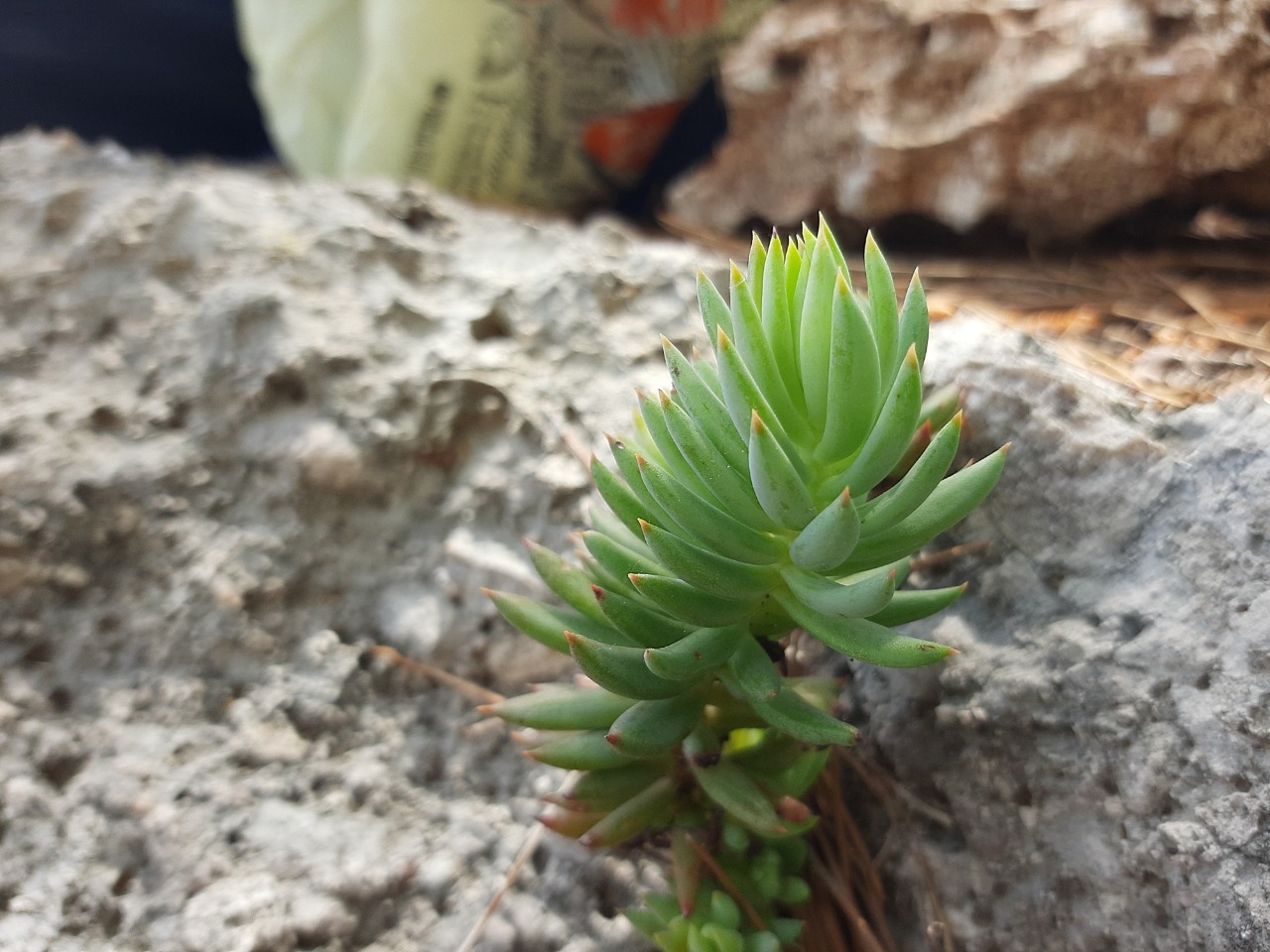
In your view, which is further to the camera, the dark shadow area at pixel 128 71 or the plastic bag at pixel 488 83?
the dark shadow area at pixel 128 71

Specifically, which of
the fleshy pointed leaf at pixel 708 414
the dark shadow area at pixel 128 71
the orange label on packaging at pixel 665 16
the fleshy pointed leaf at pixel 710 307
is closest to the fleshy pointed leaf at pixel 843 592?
the fleshy pointed leaf at pixel 708 414

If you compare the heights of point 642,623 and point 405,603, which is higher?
point 642,623

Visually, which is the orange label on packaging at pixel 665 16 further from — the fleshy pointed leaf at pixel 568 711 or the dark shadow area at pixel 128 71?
the fleshy pointed leaf at pixel 568 711

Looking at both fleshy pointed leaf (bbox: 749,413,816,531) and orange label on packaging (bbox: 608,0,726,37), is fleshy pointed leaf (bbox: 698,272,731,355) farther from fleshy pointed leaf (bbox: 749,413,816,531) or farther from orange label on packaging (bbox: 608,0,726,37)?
orange label on packaging (bbox: 608,0,726,37)

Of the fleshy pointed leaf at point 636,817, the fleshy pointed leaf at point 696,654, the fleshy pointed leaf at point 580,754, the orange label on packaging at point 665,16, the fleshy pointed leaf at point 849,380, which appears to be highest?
the orange label on packaging at point 665,16

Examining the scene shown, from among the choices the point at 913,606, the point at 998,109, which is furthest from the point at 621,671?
the point at 998,109

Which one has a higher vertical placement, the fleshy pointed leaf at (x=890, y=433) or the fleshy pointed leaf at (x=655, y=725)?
the fleshy pointed leaf at (x=890, y=433)

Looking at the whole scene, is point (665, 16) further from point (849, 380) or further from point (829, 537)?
point (829, 537)
